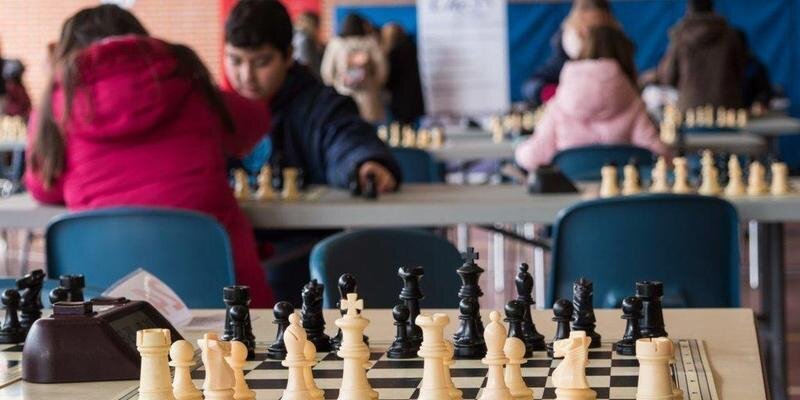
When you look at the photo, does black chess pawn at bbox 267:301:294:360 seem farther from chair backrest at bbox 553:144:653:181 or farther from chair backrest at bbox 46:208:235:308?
chair backrest at bbox 553:144:653:181

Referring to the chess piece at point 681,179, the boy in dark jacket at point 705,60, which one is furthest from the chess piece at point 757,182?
the boy in dark jacket at point 705,60

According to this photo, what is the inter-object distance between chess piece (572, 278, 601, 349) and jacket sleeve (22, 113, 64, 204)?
215 cm

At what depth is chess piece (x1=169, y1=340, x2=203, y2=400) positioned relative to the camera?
4.98ft

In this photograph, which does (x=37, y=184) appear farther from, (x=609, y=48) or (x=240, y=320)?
(x=609, y=48)

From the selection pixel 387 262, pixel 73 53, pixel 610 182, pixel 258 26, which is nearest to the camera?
pixel 387 262

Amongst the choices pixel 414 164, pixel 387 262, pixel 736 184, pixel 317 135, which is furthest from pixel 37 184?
pixel 414 164

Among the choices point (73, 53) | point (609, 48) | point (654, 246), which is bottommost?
point (654, 246)

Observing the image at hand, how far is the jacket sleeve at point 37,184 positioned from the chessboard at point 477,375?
79.1 inches

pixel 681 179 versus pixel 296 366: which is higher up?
pixel 296 366

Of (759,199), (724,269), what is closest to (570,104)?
(759,199)

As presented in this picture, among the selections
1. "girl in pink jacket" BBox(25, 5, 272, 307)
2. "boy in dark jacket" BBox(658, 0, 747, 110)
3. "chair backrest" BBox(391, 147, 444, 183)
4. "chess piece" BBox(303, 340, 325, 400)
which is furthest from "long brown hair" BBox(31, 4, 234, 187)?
"boy in dark jacket" BBox(658, 0, 747, 110)

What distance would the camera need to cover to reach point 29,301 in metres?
2.16

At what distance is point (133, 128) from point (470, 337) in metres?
1.88

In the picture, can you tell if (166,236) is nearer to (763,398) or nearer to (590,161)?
(763,398)
